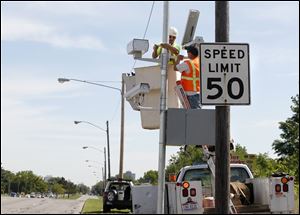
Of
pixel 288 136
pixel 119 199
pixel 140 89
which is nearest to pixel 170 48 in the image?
pixel 140 89

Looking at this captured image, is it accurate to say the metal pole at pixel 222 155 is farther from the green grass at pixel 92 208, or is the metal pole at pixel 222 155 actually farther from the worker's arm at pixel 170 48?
the green grass at pixel 92 208

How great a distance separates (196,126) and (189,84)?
3.65 feet

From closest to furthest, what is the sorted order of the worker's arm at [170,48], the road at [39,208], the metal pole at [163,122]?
1. the metal pole at [163,122]
2. the worker's arm at [170,48]
3. the road at [39,208]

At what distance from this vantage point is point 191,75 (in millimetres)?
8453

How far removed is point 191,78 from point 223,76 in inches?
35.9

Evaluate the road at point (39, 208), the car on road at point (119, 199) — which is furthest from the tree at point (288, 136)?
the car on road at point (119, 199)

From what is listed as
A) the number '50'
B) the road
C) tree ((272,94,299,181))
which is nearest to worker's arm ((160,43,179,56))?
the number '50'

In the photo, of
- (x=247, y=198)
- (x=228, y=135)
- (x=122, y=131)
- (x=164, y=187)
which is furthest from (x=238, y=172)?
(x=122, y=131)

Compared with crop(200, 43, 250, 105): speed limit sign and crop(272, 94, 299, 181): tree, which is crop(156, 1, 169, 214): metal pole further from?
crop(272, 94, 299, 181): tree

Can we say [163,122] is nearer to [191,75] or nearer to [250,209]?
[191,75]

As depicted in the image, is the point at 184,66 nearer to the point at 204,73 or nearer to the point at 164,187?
the point at 204,73

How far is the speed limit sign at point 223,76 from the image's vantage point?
761 centimetres

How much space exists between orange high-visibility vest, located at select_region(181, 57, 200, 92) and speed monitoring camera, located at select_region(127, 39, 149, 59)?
0.65 metres

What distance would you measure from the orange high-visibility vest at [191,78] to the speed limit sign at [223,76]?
780mm
